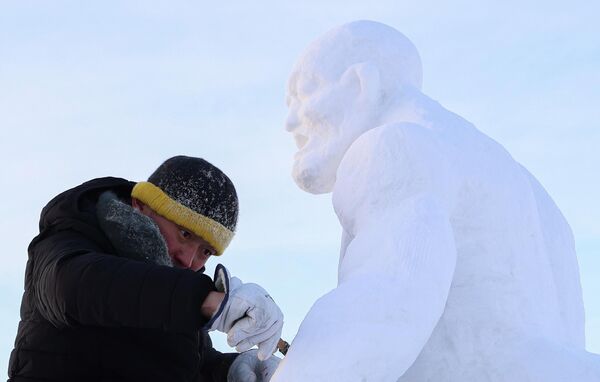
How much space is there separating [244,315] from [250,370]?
1.09 meters

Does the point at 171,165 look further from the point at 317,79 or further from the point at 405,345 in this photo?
the point at 405,345

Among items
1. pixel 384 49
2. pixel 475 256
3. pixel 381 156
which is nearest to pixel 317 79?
pixel 384 49

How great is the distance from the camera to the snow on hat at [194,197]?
3.27 metres

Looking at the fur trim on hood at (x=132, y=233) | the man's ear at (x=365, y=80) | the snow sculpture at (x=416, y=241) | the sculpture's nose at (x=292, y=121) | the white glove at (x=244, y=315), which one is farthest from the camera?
the sculpture's nose at (x=292, y=121)

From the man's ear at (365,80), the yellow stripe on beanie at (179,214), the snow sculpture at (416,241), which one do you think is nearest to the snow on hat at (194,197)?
the yellow stripe on beanie at (179,214)

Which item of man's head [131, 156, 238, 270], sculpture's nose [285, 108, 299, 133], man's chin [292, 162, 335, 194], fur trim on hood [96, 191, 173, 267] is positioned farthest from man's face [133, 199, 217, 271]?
sculpture's nose [285, 108, 299, 133]

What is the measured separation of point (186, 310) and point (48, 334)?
1.97ft

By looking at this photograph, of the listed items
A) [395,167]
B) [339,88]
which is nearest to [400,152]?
[395,167]

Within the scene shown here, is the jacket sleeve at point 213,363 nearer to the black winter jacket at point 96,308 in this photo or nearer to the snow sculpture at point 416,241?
the black winter jacket at point 96,308

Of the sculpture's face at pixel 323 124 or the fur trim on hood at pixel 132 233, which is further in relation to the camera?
the sculpture's face at pixel 323 124

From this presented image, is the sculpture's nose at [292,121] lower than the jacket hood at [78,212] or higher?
higher

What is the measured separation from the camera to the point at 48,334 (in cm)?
300

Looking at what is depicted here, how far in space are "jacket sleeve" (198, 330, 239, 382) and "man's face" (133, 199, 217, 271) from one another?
0.39 m

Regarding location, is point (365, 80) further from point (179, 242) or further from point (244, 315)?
point (244, 315)
